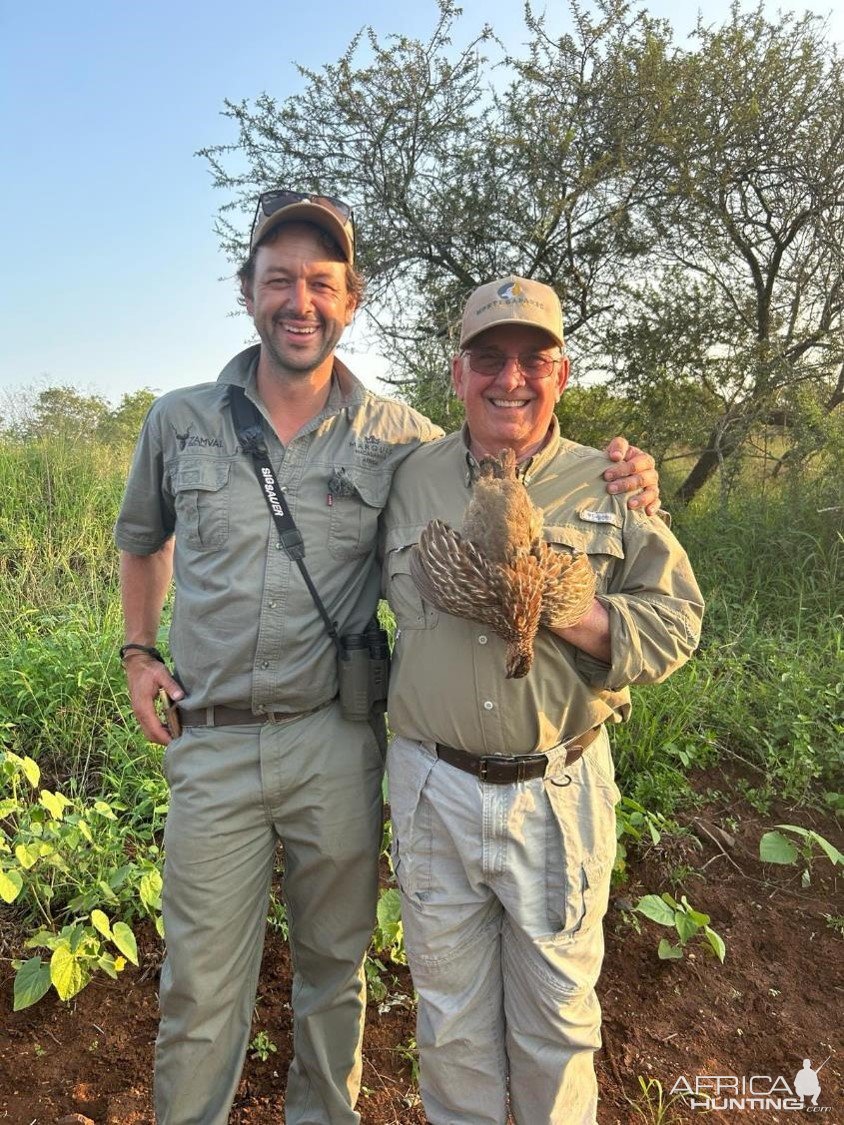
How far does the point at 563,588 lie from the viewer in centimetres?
217

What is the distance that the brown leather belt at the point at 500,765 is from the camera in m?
2.40

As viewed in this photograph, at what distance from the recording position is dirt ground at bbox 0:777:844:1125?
2973mm

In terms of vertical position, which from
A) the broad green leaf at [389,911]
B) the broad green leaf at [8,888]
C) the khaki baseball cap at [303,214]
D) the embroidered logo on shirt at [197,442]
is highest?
the khaki baseball cap at [303,214]

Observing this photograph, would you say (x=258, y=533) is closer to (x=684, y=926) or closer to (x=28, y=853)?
(x=28, y=853)

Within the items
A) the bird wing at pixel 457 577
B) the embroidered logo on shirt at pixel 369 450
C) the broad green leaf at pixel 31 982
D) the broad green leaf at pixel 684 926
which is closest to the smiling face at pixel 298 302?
the embroidered logo on shirt at pixel 369 450

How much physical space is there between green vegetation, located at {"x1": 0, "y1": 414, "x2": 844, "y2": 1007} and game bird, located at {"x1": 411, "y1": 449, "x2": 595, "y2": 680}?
1867mm

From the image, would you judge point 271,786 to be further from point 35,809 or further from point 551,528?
point 35,809

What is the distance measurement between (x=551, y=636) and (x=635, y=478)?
637mm

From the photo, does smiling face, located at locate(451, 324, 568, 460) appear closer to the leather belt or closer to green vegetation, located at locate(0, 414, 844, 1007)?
the leather belt

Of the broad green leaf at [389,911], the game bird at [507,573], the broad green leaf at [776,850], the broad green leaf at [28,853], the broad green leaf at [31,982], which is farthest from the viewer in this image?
the broad green leaf at [776,850]

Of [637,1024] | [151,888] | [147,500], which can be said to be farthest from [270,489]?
[637,1024]

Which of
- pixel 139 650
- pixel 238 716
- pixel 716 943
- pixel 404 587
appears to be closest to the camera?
pixel 404 587

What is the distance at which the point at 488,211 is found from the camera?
880 cm

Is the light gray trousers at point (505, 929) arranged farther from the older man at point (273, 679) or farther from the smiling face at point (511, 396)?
the smiling face at point (511, 396)
